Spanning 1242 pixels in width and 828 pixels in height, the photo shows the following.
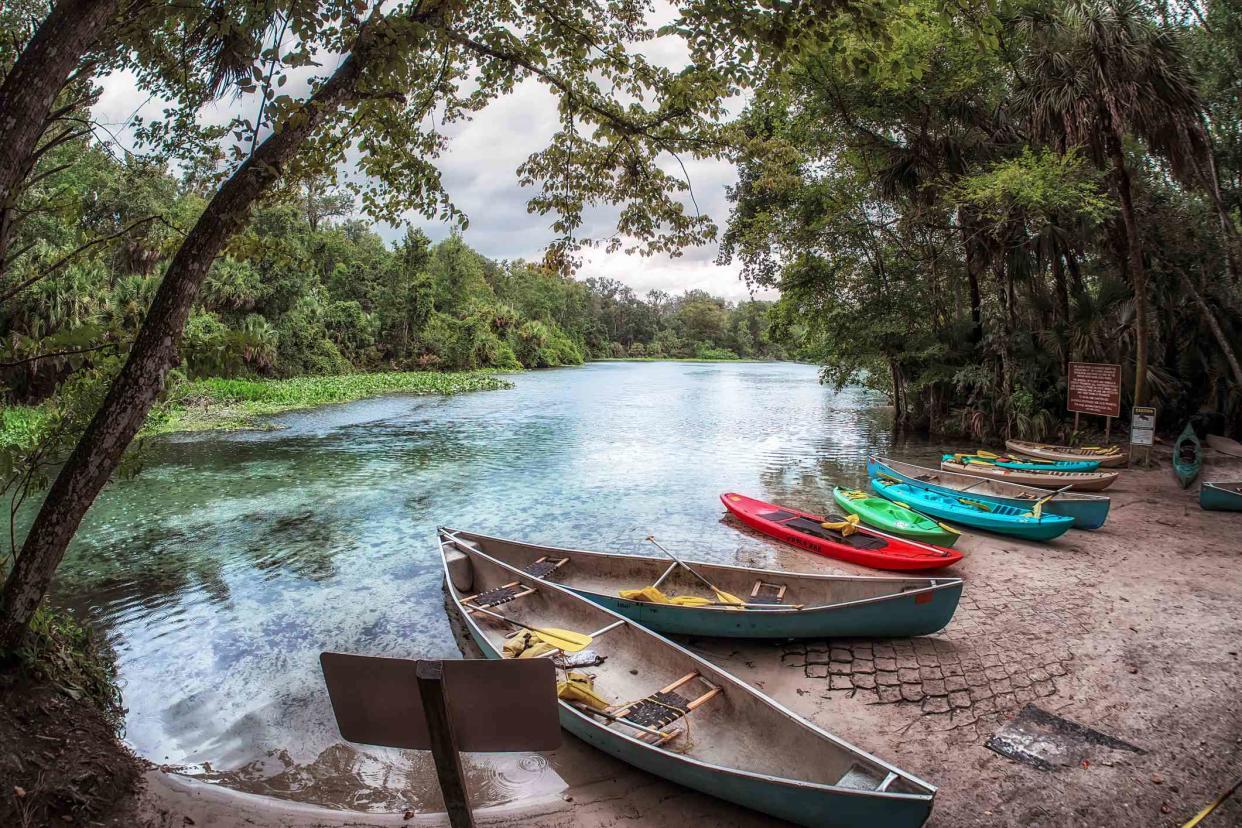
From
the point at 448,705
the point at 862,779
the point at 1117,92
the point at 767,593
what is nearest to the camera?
the point at 448,705

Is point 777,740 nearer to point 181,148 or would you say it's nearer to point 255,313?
point 181,148

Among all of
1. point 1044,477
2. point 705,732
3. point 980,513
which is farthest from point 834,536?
point 1044,477

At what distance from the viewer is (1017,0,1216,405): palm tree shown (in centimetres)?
1134

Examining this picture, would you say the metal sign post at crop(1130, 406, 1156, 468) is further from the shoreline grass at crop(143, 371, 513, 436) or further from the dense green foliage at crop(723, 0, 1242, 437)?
the shoreline grass at crop(143, 371, 513, 436)

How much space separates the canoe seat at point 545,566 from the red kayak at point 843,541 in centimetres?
367

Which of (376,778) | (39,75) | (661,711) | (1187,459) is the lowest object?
(376,778)

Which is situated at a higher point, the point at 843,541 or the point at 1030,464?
the point at 1030,464

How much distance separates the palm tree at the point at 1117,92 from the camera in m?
11.3

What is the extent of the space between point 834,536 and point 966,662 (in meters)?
3.45

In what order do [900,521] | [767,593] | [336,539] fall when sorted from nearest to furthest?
[767,593], [900,521], [336,539]

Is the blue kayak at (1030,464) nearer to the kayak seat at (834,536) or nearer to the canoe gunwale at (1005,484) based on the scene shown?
the canoe gunwale at (1005,484)

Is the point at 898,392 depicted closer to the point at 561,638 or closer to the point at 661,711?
the point at 561,638

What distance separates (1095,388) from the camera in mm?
14320

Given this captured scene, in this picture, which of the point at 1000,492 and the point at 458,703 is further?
the point at 1000,492
